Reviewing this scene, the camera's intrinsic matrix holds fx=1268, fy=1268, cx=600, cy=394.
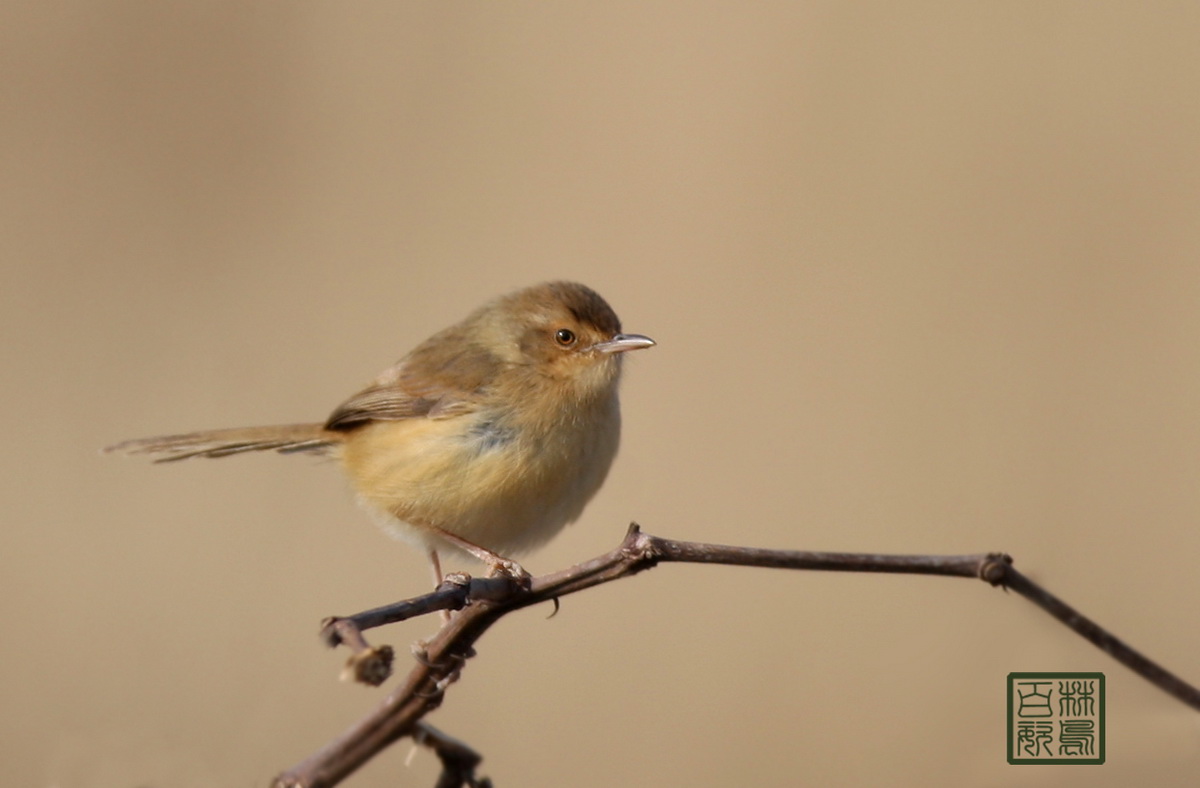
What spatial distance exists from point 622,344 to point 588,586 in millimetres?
3374

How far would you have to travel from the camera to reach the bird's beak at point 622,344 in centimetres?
503

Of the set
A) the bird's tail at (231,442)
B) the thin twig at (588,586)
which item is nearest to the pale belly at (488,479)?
the bird's tail at (231,442)

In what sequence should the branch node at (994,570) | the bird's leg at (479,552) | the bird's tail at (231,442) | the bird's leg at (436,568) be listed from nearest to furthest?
the branch node at (994,570) → the bird's leg at (479,552) → the bird's tail at (231,442) → the bird's leg at (436,568)

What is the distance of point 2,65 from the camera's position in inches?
333

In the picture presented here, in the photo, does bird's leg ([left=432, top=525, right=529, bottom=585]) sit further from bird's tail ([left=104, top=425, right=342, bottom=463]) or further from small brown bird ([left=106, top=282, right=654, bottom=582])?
bird's tail ([left=104, top=425, right=342, bottom=463])

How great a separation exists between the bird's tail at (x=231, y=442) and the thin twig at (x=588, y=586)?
3468mm

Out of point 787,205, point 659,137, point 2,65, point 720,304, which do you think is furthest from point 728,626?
point 2,65

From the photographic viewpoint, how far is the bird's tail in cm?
503

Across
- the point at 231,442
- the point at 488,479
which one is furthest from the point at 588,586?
the point at 231,442

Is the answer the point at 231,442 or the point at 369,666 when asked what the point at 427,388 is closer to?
the point at 231,442

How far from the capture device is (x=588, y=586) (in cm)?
174

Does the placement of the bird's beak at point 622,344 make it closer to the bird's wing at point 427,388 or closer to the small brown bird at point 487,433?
the small brown bird at point 487,433

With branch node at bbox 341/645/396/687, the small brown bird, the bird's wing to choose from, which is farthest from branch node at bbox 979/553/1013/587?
the bird's wing

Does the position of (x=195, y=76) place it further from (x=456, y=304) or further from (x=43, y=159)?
(x=456, y=304)
